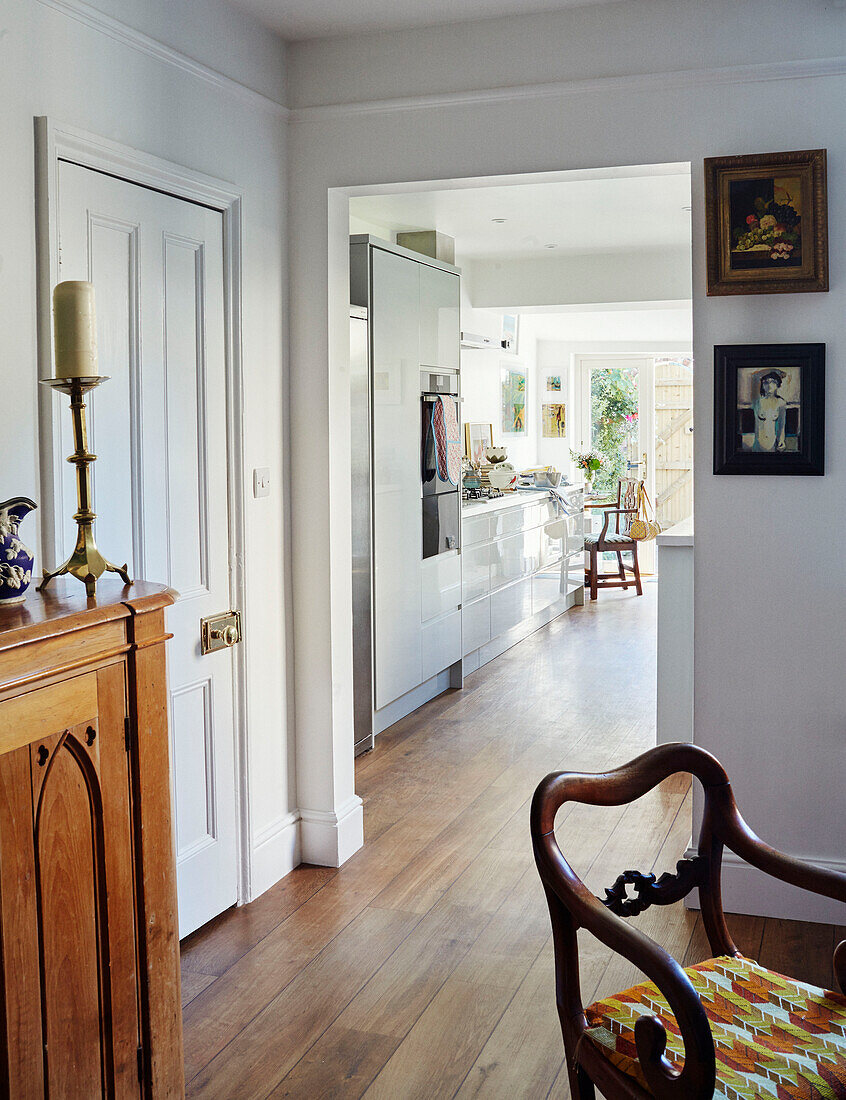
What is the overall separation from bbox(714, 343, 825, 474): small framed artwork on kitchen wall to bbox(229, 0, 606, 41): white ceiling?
110cm

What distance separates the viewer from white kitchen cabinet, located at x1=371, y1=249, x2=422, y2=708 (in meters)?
4.64

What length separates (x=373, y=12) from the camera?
297cm

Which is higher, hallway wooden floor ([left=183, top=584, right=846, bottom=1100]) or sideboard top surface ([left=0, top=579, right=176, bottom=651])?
sideboard top surface ([left=0, top=579, right=176, bottom=651])

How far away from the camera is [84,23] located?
2.31 m

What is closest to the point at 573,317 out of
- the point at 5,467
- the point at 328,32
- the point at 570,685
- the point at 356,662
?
the point at 570,685

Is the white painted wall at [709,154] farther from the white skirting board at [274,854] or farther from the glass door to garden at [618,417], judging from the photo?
the glass door to garden at [618,417]

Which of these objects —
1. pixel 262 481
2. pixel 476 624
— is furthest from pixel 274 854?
pixel 476 624

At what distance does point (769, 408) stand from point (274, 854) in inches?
78.3

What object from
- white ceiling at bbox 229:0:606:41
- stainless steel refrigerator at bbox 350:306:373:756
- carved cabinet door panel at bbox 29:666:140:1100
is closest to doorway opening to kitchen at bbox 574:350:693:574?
stainless steel refrigerator at bbox 350:306:373:756

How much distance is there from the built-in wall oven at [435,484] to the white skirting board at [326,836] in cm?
202

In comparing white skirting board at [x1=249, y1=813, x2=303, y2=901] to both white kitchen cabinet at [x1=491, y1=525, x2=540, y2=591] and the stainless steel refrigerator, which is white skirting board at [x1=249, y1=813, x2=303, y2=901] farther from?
white kitchen cabinet at [x1=491, y1=525, x2=540, y2=591]

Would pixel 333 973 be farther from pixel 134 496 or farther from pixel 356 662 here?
pixel 356 662

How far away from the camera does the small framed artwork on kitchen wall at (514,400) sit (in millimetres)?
8812

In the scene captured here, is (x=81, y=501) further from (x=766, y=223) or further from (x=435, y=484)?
(x=435, y=484)
